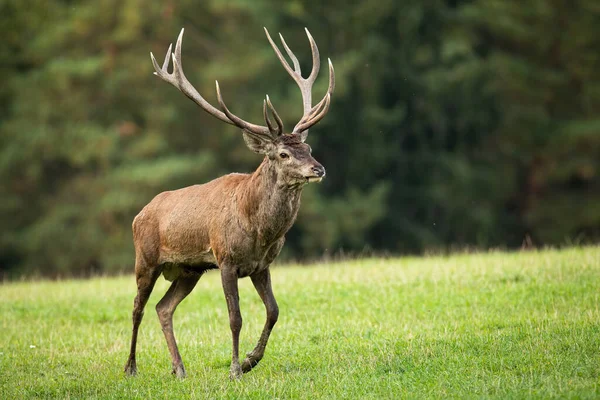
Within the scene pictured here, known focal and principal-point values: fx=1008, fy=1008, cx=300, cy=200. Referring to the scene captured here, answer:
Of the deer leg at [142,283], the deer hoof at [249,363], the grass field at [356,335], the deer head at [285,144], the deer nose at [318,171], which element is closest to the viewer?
the grass field at [356,335]

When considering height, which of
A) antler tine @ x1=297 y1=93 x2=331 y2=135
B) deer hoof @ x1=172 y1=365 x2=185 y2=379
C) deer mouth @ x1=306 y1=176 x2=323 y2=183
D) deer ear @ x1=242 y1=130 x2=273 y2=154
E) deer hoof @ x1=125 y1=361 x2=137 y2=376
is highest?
antler tine @ x1=297 y1=93 x2=331 y2=135

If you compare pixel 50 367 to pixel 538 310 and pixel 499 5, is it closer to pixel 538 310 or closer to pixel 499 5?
pixel 538 310

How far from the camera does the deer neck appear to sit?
843 centimetres

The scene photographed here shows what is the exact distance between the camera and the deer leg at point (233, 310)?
850cm

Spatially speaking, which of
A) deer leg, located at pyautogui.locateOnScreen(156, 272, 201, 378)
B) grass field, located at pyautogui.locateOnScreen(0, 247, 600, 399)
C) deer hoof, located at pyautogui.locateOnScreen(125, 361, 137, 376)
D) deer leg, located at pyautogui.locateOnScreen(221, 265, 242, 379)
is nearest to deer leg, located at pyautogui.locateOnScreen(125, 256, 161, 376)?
deer leg, located at pyautogui.locateOnScreen(156, 272, 201, 378)

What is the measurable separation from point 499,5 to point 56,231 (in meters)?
14.9

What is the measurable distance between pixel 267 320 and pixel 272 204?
3.32 feet

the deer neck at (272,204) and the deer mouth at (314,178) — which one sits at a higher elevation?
the deer mouth at (314,178)

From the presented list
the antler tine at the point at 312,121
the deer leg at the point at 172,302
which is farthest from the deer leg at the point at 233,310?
the antler tine at the point at 312,121

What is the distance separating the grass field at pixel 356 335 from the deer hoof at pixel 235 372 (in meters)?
0.09

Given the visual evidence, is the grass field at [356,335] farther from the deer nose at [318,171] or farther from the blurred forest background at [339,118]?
the blurred forest background at [339,118]

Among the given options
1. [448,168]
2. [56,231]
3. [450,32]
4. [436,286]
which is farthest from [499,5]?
[436,286]

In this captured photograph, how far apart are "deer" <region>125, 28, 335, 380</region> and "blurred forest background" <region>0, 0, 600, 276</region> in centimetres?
1907

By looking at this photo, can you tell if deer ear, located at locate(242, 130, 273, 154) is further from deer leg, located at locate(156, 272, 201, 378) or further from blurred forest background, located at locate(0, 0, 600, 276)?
blurred forest background, located at locate(0, 0, 600, 276)
